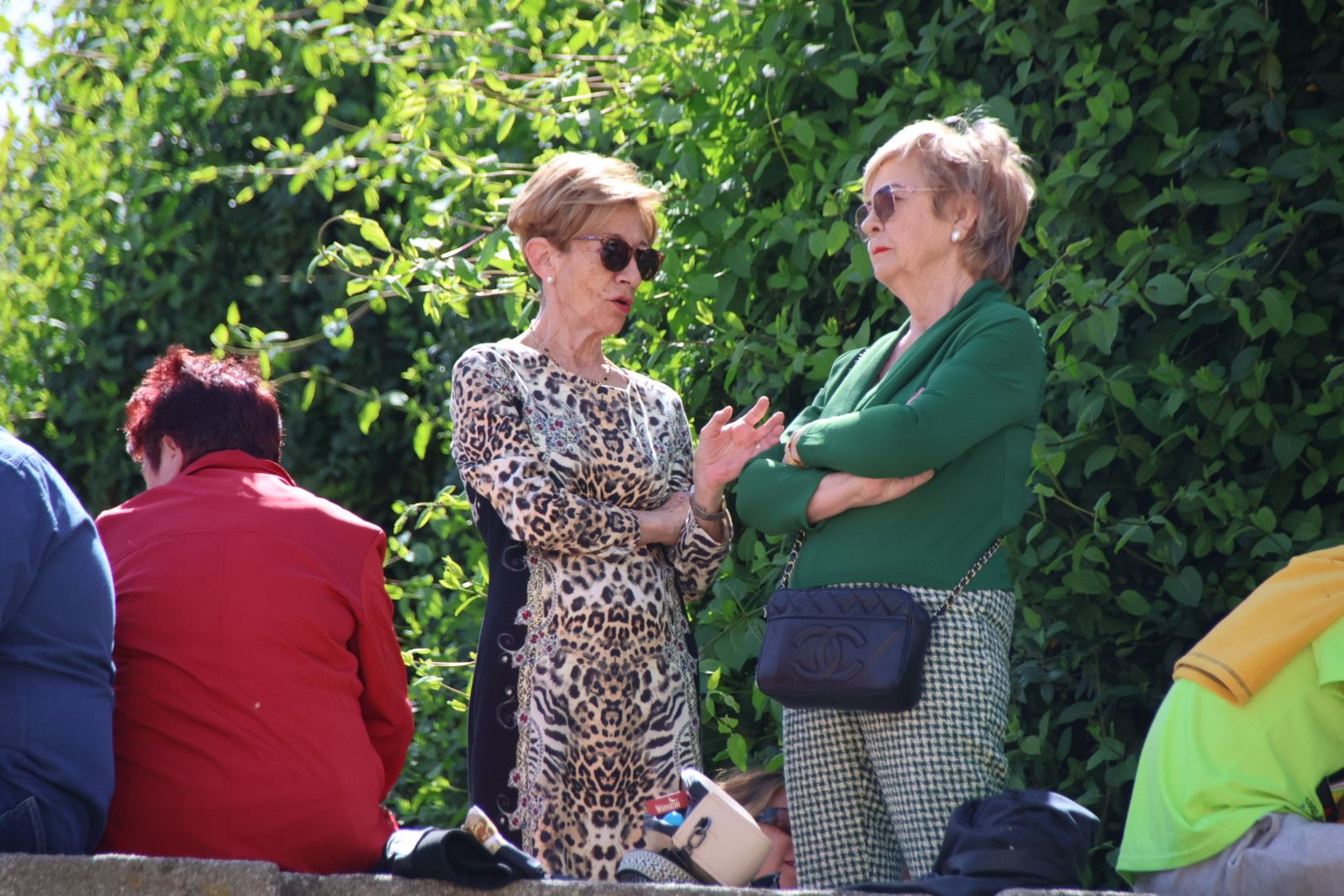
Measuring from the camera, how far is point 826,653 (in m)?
2.88

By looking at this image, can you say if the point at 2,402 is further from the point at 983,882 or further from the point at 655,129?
the point at 983,882

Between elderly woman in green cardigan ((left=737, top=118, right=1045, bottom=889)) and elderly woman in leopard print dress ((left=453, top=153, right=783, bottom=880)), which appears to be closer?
elderly woman in green cardigan ((left=737, top=118, right=1045, bottom=889))

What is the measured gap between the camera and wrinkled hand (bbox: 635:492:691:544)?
3330mm

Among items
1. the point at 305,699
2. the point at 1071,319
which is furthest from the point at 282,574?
the point at 1071,319

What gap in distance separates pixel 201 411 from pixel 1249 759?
1.93m

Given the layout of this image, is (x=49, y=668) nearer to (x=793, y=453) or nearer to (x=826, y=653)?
(x=826, y=653)

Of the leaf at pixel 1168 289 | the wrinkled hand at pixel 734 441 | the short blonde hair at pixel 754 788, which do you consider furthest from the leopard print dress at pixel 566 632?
the leaf at pixel 1168 289

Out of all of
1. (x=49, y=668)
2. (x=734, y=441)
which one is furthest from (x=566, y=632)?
(x=49, y=668)

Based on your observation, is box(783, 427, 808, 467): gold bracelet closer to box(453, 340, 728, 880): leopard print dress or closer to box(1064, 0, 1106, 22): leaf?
box(453, 340, 728, 880): leopard print dress

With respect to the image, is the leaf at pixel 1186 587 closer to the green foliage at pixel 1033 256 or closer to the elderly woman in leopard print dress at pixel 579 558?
the green foliage at pixel 1033 256

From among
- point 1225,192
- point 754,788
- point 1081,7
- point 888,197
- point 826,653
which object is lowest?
point 754,788

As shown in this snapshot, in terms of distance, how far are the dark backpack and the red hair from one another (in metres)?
1.42

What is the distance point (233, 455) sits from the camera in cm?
299

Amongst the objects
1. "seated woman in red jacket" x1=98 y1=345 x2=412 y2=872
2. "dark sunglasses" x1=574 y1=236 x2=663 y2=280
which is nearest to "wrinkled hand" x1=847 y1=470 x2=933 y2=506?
"dark sunglasses" x1=574 y1=236 x2=663 y2=280
